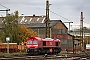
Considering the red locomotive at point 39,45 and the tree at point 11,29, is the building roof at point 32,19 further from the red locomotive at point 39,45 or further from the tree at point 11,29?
the red locomotive at point 39,45

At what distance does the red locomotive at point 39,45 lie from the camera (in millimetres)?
46984

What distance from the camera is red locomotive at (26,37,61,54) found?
47.0 meters

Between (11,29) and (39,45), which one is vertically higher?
(11,29)

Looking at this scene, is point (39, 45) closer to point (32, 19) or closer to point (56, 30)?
point (56, 30)

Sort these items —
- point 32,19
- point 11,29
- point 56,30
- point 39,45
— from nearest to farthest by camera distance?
point 39,45
point 11,29
point 56,30
point 32,19

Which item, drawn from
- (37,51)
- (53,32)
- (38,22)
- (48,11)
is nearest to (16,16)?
(48,11)

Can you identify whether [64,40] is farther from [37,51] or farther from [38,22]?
[37,51]

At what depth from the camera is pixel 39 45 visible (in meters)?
47.8

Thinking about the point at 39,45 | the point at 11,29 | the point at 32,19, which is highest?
the point at 32,19

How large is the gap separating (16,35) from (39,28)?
28074 millimetres

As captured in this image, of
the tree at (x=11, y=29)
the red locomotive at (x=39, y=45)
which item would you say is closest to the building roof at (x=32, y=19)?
the tree at (x=11, y=29)

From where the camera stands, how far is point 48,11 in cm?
5153

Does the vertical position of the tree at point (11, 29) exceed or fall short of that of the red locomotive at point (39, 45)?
it exceeds it

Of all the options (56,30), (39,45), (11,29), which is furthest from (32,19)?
(39,45)
